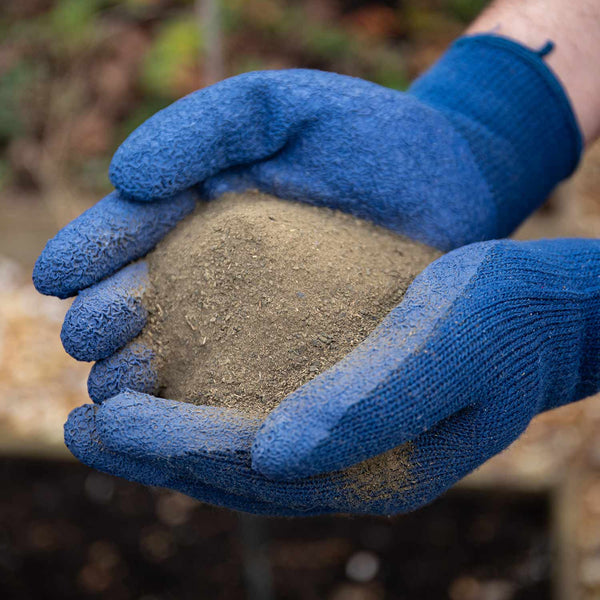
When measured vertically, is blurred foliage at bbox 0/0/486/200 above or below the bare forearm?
below

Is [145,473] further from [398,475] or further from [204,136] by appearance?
[204,136]

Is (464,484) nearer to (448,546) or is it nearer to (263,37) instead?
(448,546)

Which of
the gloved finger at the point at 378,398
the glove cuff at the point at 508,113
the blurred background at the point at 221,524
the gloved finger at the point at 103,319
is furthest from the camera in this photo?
the blurred background at the point at 221,524

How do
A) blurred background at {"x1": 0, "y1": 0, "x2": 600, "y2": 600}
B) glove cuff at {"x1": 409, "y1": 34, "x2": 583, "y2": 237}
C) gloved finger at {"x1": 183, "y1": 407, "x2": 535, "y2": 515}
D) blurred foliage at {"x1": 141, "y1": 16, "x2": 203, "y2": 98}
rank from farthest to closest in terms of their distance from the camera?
blurred foliage at {"x1": 141, "y1": 16, "x2": 203, "y2": 98} → blurred background at {"x1": 0, "y1": 0, "x2": 600, "y2": 600} → glove cuff at {"x1": 409, "y1": 34, "x2": 583, "y2": 237} → gloved finger at {"x1": 183, "y1": 407, "x2": 535, "y2": 515}

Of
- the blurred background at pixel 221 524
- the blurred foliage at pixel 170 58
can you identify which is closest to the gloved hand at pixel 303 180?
the blurred background at pixel 221 524

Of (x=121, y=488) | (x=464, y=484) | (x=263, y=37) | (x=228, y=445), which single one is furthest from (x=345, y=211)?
(x=263, y=37)

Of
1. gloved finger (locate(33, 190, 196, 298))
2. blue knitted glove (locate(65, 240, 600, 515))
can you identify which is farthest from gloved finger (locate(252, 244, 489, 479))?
gloved finger (locate(33, 190, 196, 298))

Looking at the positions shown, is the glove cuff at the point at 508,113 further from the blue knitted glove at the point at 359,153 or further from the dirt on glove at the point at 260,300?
the dirt on glove at the point at 260,300

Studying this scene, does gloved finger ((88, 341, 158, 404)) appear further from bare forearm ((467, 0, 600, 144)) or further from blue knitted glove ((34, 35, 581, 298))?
bare forearm ((467, 0, 600, 144))
